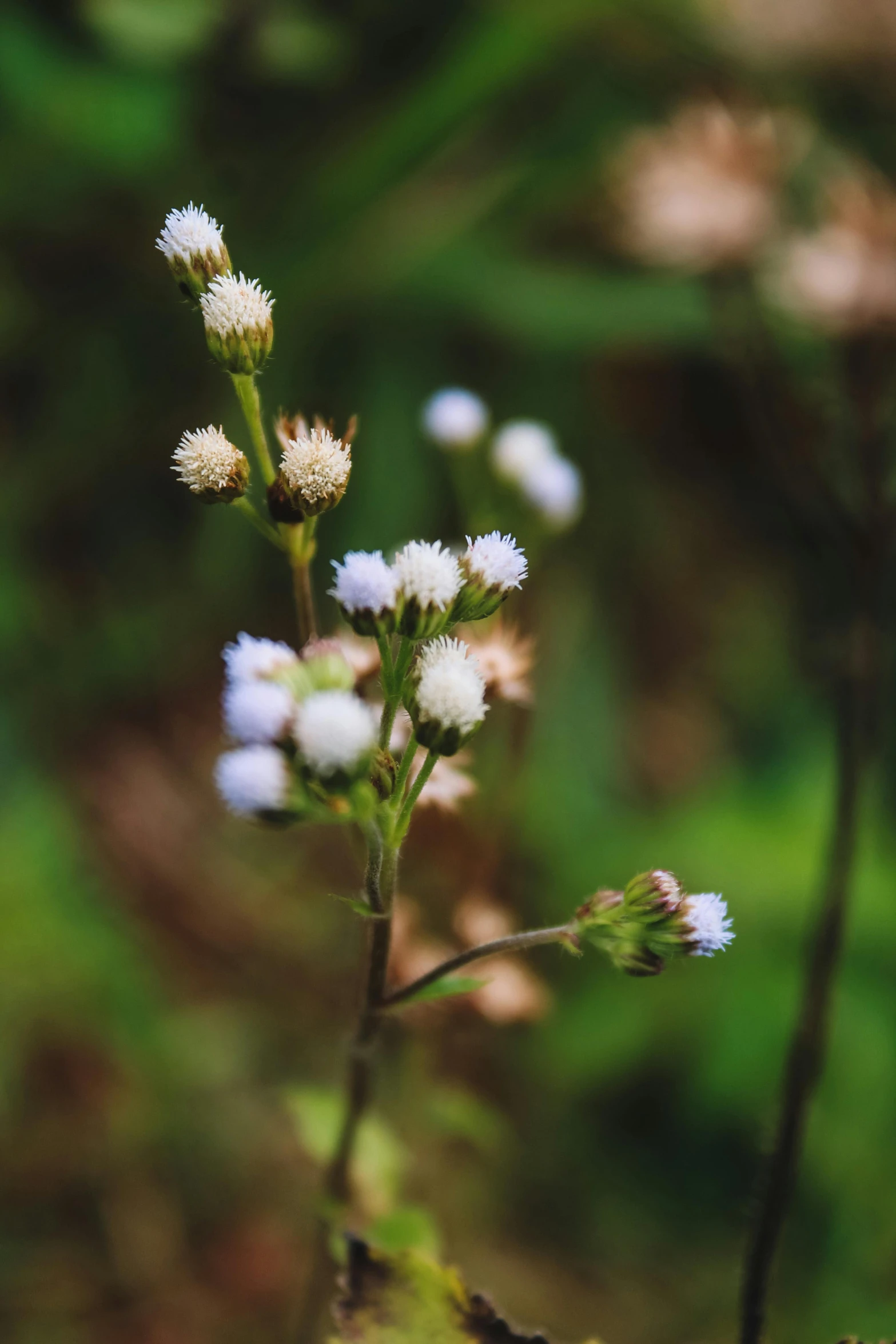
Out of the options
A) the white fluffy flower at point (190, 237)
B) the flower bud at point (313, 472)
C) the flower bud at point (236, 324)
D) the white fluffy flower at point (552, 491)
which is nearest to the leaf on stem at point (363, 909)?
the flower bud at point (313, 472)

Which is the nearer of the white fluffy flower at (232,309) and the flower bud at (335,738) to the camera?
the flower bud at (335,738)

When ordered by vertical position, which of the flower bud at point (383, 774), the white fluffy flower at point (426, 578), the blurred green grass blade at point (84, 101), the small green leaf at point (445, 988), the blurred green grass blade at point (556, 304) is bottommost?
the small green leaf at point (445, 988)

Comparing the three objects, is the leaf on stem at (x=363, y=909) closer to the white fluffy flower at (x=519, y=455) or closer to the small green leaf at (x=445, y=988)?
the small green leaf at (x=445, y=988)

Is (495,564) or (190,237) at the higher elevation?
(190,237)

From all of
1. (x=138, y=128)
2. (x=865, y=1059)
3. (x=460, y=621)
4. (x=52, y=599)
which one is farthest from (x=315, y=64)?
(x=865, y=1059)

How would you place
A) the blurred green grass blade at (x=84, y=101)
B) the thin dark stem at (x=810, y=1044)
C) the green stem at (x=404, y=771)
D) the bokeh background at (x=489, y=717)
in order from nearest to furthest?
1. the green stem at (x=404, y=771)
2. the thin dark stem at (x=810, y=1044)
3. the bokeh background at (x=489, y=717)
4. the blurred green grass blade at (x=84, y=101)

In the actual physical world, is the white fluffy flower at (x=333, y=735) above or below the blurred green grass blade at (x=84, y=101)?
below

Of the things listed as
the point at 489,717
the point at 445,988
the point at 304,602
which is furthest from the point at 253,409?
the point at 489,717

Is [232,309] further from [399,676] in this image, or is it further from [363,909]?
[363,909]
